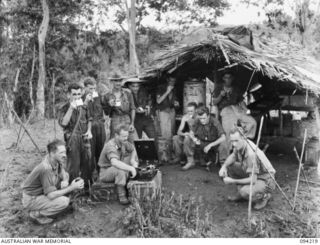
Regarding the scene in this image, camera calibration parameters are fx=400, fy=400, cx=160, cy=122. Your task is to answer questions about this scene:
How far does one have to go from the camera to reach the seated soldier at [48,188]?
5.16m

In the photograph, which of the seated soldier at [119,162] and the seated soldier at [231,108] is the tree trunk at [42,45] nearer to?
the seated soldier at [231,108]

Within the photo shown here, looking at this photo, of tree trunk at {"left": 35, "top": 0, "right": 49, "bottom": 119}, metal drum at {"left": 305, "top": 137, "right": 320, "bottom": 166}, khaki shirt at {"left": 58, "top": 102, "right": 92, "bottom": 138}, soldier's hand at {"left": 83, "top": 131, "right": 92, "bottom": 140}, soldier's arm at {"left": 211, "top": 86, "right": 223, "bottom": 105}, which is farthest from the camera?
tree trunk at {"left": 35, "top": 0, "right": 49, "bottom": 119}

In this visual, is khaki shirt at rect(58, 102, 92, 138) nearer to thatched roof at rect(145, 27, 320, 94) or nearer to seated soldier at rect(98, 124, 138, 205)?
seated soldier at rect(98, 124, 138, 205)

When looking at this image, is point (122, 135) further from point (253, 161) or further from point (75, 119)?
point (253, 161)

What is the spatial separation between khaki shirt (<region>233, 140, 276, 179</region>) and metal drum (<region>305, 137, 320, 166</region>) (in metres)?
2.43

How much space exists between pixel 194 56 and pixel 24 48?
11.5 meters

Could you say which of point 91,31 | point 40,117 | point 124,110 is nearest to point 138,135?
point 124,110

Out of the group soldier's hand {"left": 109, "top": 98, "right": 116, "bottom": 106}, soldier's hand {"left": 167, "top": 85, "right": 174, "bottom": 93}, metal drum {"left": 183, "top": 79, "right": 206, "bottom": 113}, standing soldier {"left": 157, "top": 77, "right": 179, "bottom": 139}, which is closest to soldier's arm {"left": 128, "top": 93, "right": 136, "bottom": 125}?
soldier's hand {"left": 109, "top": 98, "right": 116, "bottom": 106}

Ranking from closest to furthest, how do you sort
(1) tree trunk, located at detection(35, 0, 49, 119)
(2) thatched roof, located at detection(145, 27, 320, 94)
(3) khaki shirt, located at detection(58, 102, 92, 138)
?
(3) khaki shirt, located at detection(58, 102, 92, 138), (2) thatched roof, located at detection(145, 27, 320, 94), (1) tree trunk, located at detection(35, 0, 49, 119)

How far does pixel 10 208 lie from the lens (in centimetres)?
609

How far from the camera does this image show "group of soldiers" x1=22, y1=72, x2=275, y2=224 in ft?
17.5

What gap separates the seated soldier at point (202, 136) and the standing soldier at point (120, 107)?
44.2 inches

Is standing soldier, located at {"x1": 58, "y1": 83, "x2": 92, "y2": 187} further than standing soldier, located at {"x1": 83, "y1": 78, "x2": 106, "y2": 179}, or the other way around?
standing soldier, located at {"x1": 83, "y1": 78, "x2": 106, "y2": 179}

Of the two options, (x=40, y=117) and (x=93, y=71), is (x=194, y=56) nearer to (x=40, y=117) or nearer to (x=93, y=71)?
(x=40, y=117)
